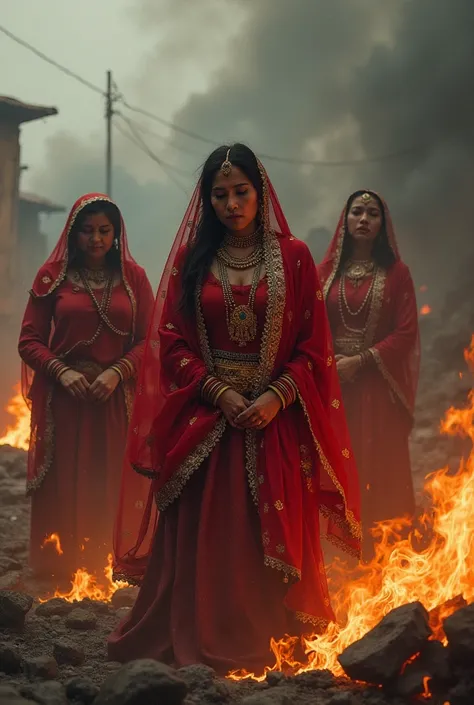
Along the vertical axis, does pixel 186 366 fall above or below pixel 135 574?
above

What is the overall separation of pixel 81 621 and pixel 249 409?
1.76 meters

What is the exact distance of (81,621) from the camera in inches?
177

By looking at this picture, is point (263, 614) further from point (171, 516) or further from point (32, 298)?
point (32, 298)

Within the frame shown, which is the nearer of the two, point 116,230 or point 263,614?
point 263,614

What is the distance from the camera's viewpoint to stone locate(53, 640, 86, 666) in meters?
3.82

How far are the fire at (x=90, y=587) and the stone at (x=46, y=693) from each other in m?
2.25

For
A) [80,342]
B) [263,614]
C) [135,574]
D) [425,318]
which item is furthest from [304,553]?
[425,318]

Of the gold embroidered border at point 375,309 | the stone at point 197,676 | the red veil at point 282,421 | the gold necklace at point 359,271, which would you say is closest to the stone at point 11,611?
the red veil at point 282,421

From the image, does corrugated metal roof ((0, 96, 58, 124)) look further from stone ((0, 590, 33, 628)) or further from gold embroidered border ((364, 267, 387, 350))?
stone ((0, 590, 33, 628))

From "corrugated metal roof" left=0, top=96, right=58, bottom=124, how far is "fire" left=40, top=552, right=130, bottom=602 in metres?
14.2

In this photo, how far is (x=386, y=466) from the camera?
6.37 metres

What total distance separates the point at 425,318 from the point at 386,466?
15397mm

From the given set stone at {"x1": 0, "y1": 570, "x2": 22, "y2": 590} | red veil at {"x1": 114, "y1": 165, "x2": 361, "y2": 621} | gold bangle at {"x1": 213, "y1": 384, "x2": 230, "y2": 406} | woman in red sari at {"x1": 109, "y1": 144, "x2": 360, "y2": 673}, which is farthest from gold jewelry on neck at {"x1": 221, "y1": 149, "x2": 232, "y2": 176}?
stone at {"x1": 0, "y1": 570, "x2": 22, "y2": 590}

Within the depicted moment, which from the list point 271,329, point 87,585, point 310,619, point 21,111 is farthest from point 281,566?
point 21,111
